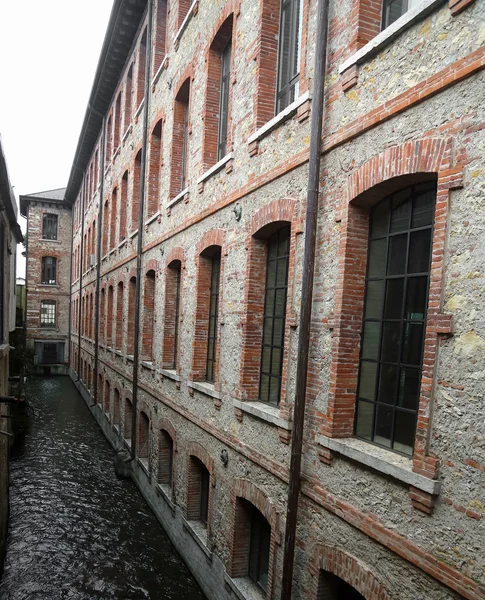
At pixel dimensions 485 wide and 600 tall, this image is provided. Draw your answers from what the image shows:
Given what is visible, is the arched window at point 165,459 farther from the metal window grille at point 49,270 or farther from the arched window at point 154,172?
the metal window grille at point 49,270

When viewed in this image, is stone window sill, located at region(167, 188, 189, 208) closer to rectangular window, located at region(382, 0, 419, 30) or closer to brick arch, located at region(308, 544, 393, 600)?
rectangular window, located at region(382, 0, 419, 30)

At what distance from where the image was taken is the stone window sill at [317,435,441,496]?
145 inches

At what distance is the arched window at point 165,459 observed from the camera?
10.6m

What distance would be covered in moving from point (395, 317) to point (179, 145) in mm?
7899

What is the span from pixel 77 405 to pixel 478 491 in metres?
22.0

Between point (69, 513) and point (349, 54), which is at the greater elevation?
point (349, 54)

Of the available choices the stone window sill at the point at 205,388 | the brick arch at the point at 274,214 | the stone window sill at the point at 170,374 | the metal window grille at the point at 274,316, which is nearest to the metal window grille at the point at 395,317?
the brick arch at the point at 274,214

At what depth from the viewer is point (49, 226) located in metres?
34.1

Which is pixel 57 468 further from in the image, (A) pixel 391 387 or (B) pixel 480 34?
(B) pixel 480 34

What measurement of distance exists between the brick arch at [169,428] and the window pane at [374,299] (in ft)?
20.5

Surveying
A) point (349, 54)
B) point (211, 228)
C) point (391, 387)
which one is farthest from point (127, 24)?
point (391, 387)

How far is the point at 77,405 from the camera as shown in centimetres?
2253

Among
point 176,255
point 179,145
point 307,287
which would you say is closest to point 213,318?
point 176,255

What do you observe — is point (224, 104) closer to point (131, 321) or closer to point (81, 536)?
point (131, 321)
